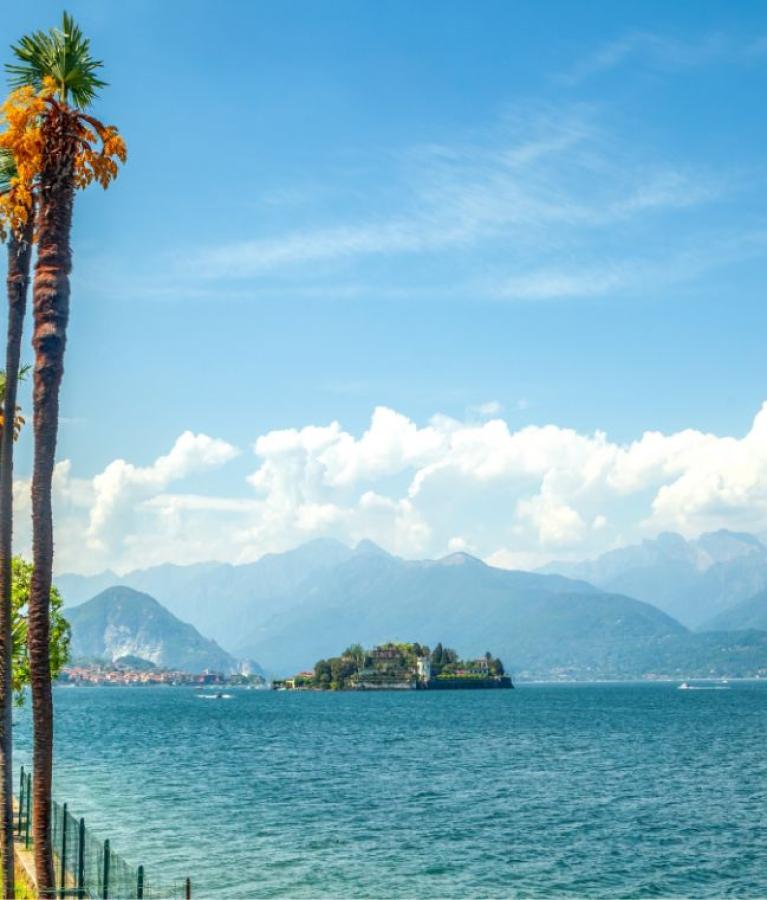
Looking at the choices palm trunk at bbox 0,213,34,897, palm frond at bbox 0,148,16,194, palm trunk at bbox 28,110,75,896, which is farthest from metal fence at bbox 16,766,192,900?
palm frond at bbox 0,148,16,194

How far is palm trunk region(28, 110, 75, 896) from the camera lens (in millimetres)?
25172

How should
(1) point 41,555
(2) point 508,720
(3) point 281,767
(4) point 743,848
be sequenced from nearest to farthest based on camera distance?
(1) point 41,555 → (4) point 743,848 → (3) point 281,767 → (2) point 508,720

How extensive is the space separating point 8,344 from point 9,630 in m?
7.59

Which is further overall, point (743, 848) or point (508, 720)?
point (508, 720)

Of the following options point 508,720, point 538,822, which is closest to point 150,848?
point 538,822

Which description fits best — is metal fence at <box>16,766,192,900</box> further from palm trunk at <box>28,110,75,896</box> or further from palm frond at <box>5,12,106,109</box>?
palm frond at <box>5,12,106,109</box>

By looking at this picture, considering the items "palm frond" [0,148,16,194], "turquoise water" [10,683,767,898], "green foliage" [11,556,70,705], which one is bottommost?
"turquoise water" [10,683,767,898]

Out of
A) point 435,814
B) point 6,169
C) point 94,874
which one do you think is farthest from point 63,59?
point 435,814

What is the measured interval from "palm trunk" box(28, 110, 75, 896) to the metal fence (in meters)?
3.66

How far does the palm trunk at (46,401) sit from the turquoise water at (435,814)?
60.4ft

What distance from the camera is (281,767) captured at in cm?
9788

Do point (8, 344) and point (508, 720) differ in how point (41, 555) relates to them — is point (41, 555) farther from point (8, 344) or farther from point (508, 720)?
point (508, 720)

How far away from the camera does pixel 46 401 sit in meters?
25.6

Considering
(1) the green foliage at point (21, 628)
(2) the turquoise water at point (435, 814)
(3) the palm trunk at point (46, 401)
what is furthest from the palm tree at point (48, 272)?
(1) the green foliage at point (21, 628)
